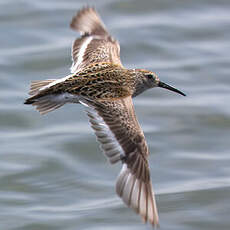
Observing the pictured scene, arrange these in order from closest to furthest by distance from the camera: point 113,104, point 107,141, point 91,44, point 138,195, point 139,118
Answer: point 138,195, point 107,141, point 113,104, point 91,44, point 139,118

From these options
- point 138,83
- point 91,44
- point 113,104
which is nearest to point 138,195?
point 113,104

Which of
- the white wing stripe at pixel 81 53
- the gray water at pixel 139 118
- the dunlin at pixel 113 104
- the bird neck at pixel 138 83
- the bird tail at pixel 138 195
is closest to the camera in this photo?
the bird tail at pixel 138 195

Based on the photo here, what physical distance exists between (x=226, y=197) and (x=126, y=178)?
2969 millimetres

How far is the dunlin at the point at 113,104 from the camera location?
292 inches

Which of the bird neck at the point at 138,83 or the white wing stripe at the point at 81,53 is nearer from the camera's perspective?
the bird neck at the point at 138,83

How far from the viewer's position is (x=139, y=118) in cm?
1148

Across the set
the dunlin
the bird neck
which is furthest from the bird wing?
the bird neck

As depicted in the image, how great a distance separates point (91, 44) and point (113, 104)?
1.86 metres

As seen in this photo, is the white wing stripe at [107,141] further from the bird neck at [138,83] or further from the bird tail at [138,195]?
the bird neck at [138,83]

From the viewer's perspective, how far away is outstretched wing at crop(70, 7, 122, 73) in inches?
360

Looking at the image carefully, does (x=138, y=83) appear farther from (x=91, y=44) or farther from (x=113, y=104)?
(x=91, y=44)

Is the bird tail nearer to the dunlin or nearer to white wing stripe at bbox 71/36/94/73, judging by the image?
the dunlin

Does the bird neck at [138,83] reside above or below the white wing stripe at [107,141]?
above

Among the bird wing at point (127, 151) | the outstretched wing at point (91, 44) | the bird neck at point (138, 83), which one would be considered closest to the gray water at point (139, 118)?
the bird neck at point (138, 83)
